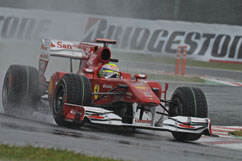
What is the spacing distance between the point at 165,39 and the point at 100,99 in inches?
607

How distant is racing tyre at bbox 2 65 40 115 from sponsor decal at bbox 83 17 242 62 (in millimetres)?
13907

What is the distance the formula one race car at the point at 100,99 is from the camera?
29.0ft

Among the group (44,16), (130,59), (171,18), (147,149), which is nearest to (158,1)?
(171,18)

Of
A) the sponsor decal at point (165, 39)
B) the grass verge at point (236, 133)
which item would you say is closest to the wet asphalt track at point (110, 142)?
the grass verge at point (236, 133)

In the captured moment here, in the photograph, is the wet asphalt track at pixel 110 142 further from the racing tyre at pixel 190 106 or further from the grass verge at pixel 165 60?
the grass verge at pixel 165 60

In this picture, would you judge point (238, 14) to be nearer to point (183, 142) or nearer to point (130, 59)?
point (130, 59)

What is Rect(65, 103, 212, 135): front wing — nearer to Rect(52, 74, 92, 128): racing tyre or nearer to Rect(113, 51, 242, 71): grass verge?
Rect(52, 74, 92, 128): racing tyre

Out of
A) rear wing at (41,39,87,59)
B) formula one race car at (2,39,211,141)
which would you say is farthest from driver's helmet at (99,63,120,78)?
rear wing at (41,39,87,59)

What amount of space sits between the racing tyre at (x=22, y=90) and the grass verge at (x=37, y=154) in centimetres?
421

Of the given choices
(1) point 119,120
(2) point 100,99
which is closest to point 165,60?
(2) point 100,99

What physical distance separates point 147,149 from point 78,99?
183 centimetres

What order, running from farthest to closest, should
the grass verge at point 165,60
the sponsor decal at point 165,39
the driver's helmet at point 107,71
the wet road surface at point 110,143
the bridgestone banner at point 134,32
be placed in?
the grass verge at point 165,60 → the bridgestone banner at point 134,32 → the sponsor decal at point 165,39 → the driver's helmet at point 107,71 → the wet road surface at point 110,143

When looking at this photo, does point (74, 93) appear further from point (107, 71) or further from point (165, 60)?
point (165, 60)

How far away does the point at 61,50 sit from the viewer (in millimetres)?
10867
